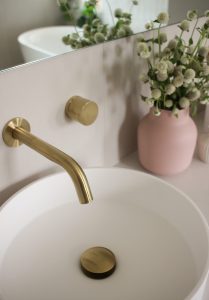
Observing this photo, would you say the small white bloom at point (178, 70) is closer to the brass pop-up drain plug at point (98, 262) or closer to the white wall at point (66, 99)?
the white wall at point (66, 99)

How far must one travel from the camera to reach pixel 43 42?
742 mm

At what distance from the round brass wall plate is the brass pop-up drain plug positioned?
27cm

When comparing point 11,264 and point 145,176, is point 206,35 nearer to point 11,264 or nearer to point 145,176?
point 145,176

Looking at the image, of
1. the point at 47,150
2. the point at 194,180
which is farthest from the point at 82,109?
the point at 194,180

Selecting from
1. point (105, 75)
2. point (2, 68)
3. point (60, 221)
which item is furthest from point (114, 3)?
point (60, 221)

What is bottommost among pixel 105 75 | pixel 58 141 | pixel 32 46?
pixel 58 141

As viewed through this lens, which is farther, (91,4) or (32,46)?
(91,4)

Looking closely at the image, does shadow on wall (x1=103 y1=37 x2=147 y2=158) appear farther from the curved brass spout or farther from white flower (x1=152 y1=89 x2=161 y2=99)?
the curved brass spout

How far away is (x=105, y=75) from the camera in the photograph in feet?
2.79

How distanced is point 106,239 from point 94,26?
506mm

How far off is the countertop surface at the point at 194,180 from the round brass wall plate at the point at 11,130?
0.37 m

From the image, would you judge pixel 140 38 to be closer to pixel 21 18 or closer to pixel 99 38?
pixel 99 38

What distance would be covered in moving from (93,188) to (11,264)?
10.0 inches

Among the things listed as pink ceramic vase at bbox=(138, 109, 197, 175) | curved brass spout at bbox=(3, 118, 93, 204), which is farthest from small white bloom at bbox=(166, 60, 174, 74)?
curved brass spout at bbox=(3, 118, 93, 204)
